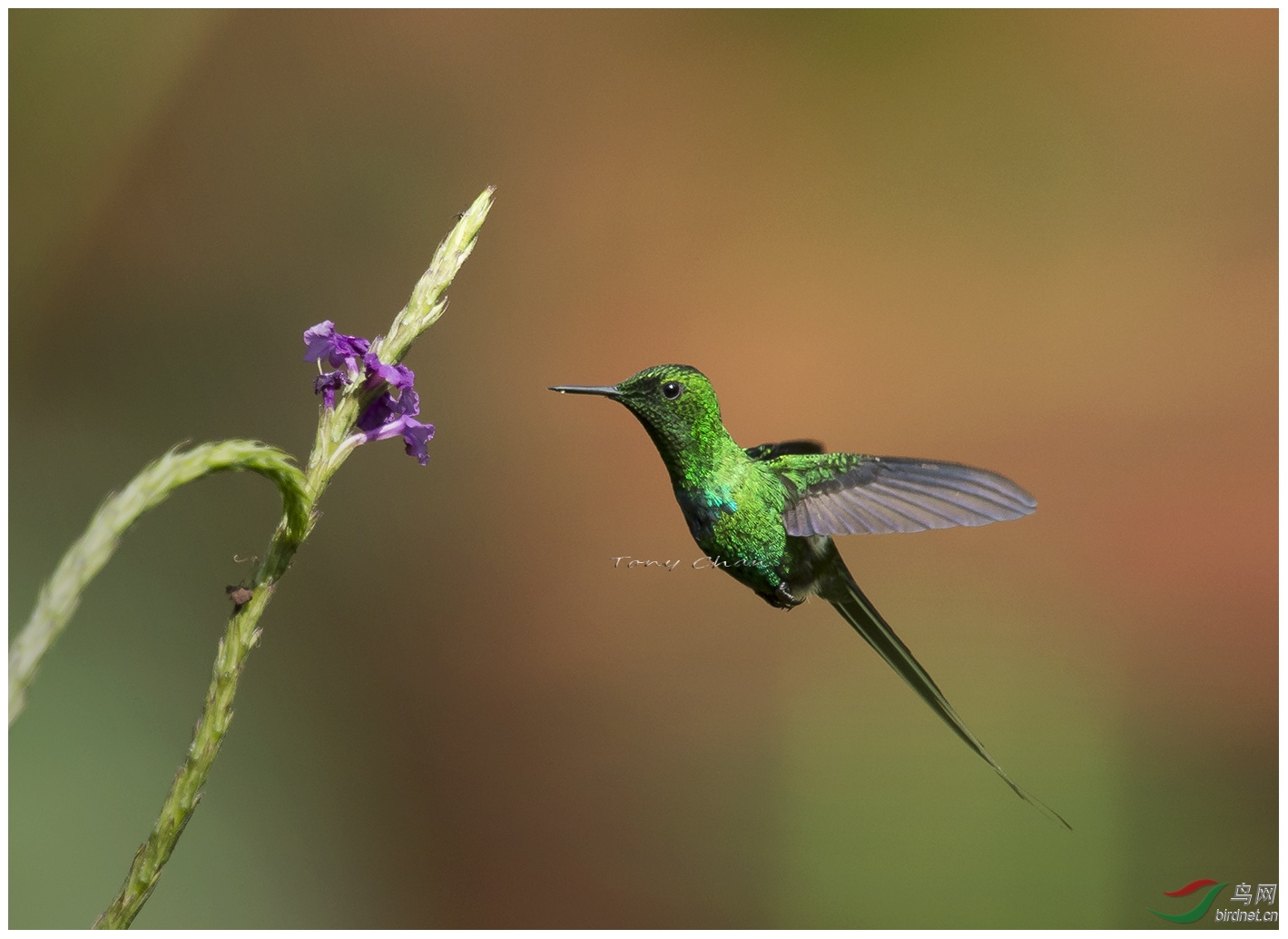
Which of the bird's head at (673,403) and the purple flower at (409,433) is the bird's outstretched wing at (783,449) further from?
the purple flower at (409,433)

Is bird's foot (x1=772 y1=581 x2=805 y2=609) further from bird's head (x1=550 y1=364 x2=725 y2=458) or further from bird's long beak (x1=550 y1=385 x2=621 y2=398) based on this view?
bird's long beak (x1=550 y1=385 x2=621 y2=398)

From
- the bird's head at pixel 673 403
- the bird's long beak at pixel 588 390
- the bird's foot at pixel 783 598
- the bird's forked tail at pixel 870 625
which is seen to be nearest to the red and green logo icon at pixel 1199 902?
the bird's forked tail at pixel 870 625

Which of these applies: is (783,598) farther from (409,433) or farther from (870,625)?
(409,433)

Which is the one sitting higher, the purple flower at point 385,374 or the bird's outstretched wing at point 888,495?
the bird's outstretched wing at point 888,495

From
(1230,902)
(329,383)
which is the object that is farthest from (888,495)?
(1230,902)

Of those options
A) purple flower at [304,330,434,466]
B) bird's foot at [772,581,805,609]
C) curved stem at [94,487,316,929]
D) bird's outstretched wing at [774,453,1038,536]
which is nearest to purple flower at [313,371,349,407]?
purple flower at [304,330,434,466]
